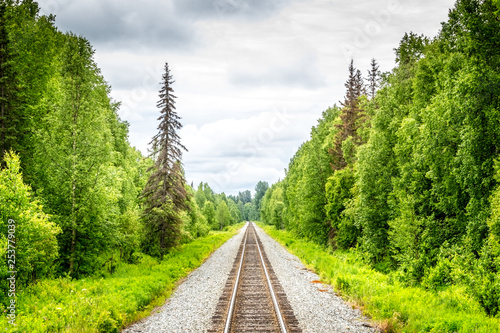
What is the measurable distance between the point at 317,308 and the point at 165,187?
1509 centimetres

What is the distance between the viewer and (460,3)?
13039 millimetres

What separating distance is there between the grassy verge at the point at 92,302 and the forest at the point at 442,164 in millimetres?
A: 11281

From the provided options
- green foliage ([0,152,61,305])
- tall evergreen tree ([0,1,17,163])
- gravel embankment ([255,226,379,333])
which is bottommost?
gravel embankment ([255,226,379,333])

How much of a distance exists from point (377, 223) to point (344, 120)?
11.9 m

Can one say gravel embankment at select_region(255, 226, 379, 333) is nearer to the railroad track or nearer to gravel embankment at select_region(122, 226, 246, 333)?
the railroad track

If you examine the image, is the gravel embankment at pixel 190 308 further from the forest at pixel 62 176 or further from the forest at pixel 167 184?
the forest at pixel 62 176

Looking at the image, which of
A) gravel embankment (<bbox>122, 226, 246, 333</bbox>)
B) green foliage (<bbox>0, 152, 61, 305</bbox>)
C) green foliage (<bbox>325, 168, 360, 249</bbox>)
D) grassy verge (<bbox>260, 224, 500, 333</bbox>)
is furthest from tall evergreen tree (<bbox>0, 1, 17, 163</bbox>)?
green foliage (<bbox>325, 168, 360, 249</bbox>)

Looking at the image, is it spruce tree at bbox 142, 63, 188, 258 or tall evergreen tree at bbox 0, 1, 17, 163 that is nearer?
tall evergreen tree at bbox 0, 1, 17, 163

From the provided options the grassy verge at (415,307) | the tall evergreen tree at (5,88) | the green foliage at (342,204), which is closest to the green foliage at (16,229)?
A: the tall evergreen tree at (5,88)

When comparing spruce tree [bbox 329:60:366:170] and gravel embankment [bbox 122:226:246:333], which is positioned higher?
spruce tree [bbox 329:60:366:170]

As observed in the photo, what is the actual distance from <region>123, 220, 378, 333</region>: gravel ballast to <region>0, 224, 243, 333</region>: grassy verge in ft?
2.01

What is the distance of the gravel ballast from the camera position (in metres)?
9.71

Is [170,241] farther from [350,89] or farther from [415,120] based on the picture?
[350,89]

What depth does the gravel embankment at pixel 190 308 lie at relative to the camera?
973 centimetres
